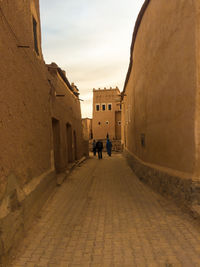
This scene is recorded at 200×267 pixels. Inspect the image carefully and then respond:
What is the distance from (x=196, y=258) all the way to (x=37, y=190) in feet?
10.4

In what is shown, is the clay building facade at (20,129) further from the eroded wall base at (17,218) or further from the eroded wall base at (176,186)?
the eroded wall base at (176,186)

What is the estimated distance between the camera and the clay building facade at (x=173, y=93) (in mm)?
3613

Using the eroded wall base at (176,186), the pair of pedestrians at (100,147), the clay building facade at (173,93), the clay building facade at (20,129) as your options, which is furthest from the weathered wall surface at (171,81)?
the pair of pedestrians at (100,147)

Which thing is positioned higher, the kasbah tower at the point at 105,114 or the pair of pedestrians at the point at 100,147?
the kasbah tower at the point at 105,114

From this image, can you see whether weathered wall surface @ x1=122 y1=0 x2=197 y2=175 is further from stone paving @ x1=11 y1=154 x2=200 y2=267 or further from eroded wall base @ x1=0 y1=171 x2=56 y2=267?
eroded wall base @ x1=0 y1=171 x2=56 y2=267

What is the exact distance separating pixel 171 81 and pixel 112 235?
3694 millimetres

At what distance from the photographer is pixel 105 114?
35.8m

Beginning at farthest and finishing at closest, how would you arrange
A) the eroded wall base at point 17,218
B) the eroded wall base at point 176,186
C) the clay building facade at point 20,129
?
the eroded wall base at point 176,186 < the clay building facade at point 20,129 < the eroded wall base at point 17,218

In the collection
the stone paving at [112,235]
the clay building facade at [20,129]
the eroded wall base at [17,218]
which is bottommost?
the stone paving at [112,235]

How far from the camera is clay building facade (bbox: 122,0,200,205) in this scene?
361cm

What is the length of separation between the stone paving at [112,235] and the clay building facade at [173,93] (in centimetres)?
78

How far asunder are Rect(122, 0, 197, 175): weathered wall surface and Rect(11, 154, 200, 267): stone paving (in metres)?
1.20

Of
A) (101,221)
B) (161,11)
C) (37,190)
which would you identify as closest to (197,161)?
(101,221)

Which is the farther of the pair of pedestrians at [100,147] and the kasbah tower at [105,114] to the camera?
the kasbah tower at [105,114]
